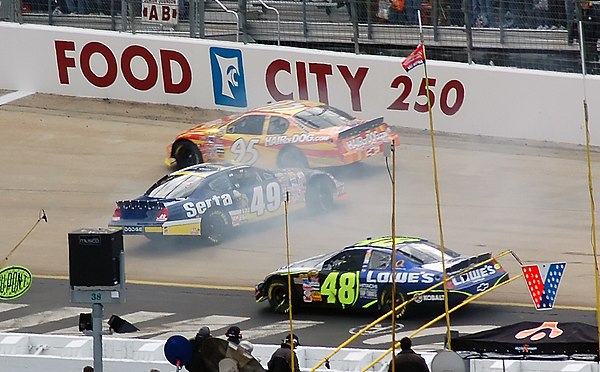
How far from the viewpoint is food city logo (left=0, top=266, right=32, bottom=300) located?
12562 millimetres

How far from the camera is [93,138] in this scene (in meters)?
28.4

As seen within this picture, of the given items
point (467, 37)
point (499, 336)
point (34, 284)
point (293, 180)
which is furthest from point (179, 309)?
point (467, 37)

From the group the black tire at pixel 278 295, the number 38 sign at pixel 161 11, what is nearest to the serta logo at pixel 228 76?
the number 38 sign at pixel 161 11

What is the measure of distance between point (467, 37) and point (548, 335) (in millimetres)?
17544

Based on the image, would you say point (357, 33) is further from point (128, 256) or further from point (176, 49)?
point (128, 256)

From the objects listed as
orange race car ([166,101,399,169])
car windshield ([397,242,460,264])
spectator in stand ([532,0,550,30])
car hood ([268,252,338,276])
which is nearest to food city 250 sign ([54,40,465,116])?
spectator in stand ([532,0,550,30])

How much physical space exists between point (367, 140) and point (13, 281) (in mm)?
12648

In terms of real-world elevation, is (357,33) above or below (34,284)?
above

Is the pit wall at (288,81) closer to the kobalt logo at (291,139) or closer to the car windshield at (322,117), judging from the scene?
the car windshield at (322,117)

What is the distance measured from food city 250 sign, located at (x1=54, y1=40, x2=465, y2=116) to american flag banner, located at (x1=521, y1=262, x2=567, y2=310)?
15551 mm

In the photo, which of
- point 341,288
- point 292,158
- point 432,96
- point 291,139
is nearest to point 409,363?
point 341,288

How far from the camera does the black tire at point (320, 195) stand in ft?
74.3

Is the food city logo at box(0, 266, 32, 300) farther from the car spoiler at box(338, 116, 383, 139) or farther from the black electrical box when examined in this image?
the car spoiler at box(338, 116, 383, 139)

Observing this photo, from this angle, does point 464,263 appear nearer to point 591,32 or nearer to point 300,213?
point 300,213
